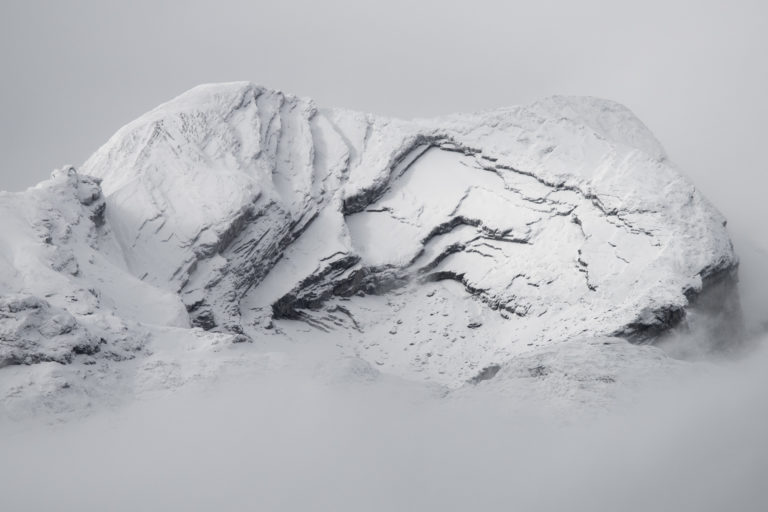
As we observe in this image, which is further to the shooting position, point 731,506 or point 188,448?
point 188,448

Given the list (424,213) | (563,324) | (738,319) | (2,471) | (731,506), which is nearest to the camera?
(731,506)

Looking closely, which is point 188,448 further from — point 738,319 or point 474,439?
point 738,319

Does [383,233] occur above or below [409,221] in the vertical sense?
below

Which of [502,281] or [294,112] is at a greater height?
[294,112]

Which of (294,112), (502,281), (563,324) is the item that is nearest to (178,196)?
(294,112)

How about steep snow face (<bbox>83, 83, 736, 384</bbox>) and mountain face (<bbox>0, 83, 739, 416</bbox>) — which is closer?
mountain face (<bbox>0, 83, 739, 416</bbox>)

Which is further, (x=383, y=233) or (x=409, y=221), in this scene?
(x=409, y=221)

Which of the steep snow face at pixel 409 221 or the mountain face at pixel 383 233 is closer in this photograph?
the mountain face at pixel 383 233

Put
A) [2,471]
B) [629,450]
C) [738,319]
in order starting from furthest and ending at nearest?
[738,319] < [2,471] < [629,450]
